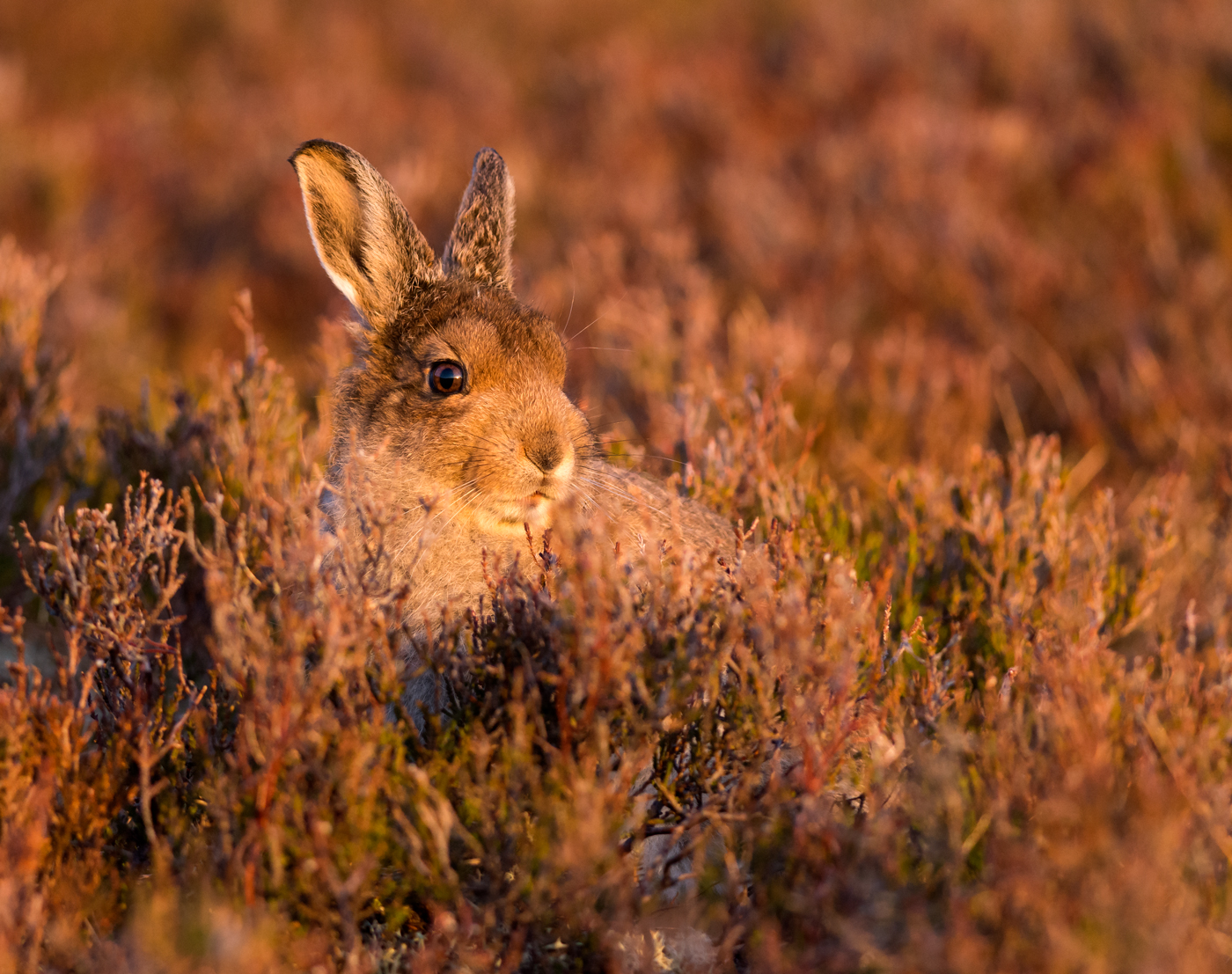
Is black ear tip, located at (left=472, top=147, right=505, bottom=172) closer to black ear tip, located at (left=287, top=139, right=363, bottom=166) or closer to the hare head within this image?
the hare head

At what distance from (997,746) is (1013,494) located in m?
1.78

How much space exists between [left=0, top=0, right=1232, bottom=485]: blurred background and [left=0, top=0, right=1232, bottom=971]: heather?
44mm

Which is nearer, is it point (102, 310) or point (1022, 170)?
point (102, 310)

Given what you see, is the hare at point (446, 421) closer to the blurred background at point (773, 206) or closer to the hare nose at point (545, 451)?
the hare nose at point (545, 451)

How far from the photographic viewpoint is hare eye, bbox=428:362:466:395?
333 centimetres

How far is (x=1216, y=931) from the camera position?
7.06 ft

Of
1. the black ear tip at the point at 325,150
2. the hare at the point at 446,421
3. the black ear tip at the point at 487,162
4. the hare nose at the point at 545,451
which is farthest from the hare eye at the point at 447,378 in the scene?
the black ear tip at the point at 487,162

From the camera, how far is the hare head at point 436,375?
10.4 feet

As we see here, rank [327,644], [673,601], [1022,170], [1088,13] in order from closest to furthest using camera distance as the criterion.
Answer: [327,644] < [673,601] < [1022,170] < [1088,13]

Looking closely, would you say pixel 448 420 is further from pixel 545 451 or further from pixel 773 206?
pixel 773 206

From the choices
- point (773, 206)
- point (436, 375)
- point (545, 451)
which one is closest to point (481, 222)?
point (436, 375)

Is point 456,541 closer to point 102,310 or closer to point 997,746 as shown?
point 997,746

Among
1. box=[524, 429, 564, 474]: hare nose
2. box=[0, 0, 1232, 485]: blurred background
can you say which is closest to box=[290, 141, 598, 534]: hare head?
box=[524, 429, 564, 474]: hare nose

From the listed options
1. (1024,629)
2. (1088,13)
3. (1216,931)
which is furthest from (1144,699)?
(1088,13)
